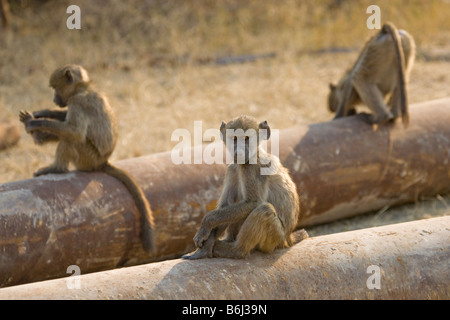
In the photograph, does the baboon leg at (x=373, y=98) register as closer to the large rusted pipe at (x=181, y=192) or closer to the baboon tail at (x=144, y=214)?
the large rusted pipe at (x=181, y=192)

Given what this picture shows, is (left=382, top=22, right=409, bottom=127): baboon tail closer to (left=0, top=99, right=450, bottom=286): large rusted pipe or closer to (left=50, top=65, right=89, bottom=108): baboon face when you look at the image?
(left=0, top=99, right=450, bottom=286): large rusted pipe

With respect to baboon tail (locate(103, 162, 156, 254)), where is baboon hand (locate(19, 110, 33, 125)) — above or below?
above

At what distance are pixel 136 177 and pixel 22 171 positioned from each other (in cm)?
253

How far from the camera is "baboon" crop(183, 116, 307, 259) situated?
3.75m

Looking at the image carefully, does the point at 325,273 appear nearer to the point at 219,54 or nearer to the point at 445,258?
the point at 445,258

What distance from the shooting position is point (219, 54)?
11109mm

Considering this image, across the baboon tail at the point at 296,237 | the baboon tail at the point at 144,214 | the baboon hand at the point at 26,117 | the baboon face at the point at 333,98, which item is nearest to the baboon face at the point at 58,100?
the baboon hand at the point at 26,117

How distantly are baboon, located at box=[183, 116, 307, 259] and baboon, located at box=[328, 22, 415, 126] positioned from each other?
277cm

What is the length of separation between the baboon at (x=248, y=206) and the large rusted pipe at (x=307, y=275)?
0.11m

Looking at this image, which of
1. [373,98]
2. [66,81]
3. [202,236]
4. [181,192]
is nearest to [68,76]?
[66,81]

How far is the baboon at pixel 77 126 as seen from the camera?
17.1 feet

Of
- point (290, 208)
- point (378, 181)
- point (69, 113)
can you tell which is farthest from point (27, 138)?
point (290, 208)

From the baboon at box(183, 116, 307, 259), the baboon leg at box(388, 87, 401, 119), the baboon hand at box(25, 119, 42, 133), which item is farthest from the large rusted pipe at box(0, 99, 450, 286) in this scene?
the baboon at box(183, 116, 307, 259)

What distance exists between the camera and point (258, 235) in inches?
147
